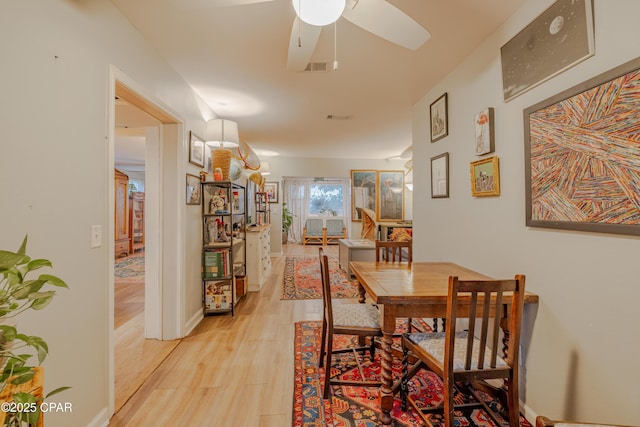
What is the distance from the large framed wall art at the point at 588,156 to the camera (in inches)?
43.5

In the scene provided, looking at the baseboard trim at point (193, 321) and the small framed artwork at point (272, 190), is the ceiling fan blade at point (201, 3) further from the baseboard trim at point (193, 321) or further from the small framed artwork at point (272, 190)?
the small framed artwork at point (272, 190)

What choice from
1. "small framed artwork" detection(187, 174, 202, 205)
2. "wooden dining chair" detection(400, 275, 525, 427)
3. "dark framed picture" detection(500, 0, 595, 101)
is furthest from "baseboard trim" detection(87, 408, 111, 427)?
"dark framed picture" detection(500, 0, 595, 101)

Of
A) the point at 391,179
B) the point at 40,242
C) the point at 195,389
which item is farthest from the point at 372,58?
the point at 391,179

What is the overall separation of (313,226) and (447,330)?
7597 millimetres

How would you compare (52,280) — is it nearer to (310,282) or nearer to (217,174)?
(217,174)

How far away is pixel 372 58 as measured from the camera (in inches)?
89.3

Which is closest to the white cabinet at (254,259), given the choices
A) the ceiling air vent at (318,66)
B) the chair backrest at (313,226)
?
the ceiling air vent at (318,66)

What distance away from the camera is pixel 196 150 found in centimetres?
293

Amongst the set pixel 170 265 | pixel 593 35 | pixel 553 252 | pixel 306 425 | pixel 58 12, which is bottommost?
pixel 306 425

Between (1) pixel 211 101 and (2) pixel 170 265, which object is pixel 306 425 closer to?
(2) pixel 170 265

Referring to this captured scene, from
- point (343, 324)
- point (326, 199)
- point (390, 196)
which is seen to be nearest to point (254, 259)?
point (343, 324)

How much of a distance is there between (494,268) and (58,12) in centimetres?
278

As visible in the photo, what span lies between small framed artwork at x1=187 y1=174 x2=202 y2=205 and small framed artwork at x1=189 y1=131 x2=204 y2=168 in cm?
16

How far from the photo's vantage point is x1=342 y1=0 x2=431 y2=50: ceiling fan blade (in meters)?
1.25
